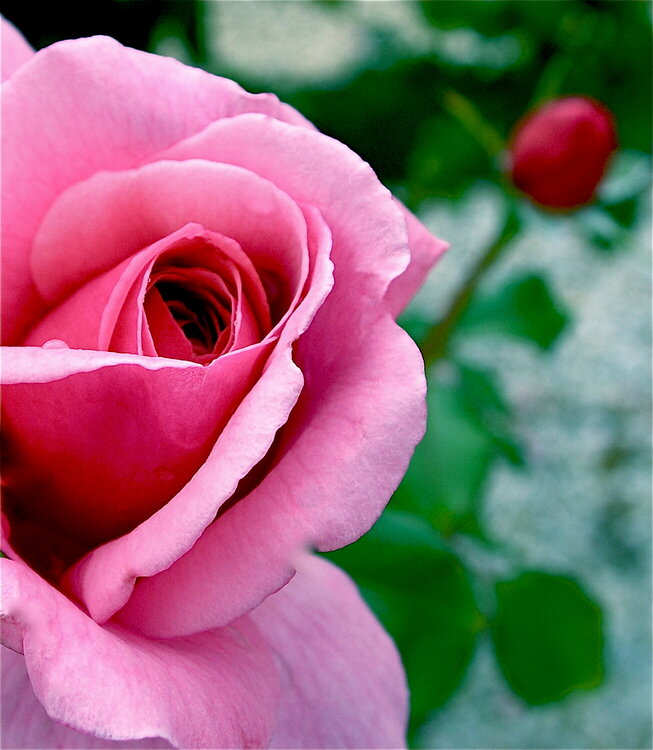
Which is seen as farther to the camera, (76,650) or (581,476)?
(581,476)

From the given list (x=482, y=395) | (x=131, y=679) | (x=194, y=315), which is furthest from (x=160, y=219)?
(x=482, y=395)

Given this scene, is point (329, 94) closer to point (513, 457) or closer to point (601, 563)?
point (513, 457)

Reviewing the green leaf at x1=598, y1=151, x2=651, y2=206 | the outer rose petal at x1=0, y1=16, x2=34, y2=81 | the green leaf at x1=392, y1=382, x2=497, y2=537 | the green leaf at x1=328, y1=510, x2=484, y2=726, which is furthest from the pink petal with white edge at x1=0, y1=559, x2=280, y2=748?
the green leaf at x1=598, y1=151, x2=651, y2=206

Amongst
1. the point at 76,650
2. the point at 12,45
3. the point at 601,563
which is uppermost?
the point at 12,45

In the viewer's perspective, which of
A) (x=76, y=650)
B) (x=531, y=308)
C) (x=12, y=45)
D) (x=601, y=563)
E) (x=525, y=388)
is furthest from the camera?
(x=525, y=388)

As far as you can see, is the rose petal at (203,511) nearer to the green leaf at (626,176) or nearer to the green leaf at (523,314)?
the green leaf at (626,176)

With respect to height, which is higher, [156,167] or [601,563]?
[156,167]

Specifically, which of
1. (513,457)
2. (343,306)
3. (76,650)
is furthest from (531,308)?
(76,650)
